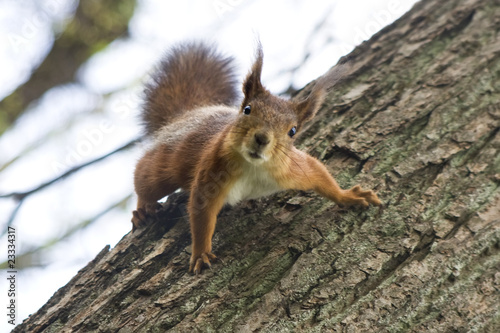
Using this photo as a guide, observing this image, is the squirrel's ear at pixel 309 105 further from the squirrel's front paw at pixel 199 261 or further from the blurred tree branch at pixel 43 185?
the blurred tree branch at pixel 43 185

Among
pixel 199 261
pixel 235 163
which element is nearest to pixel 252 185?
pixel 235 163

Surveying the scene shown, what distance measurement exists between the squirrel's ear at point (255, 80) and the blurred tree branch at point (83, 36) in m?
1.74

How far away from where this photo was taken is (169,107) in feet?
10.2

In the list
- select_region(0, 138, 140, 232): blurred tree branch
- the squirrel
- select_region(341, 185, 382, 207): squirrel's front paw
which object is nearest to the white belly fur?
the squirrel

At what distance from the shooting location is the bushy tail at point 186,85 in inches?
122

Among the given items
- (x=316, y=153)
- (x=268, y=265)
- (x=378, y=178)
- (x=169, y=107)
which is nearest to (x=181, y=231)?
(x=268, y=265)

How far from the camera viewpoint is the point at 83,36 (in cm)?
335

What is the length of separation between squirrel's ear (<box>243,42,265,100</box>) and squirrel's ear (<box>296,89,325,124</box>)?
220 millimetres

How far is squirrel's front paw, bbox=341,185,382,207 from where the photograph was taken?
1.96m

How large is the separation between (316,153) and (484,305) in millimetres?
1119

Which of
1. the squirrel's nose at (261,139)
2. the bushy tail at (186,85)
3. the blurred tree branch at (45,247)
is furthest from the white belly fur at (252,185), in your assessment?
the blurred tree branch at (45,247)

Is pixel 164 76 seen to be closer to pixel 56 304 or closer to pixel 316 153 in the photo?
pixel 316 153

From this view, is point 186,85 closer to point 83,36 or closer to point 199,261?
point 83,36

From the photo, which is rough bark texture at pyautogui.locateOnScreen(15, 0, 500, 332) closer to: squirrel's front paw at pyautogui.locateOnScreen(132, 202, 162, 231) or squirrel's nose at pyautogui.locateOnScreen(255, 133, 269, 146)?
squirrel's front paw at pyautogui.locateOnScreen(132, 202, 162, 231)
